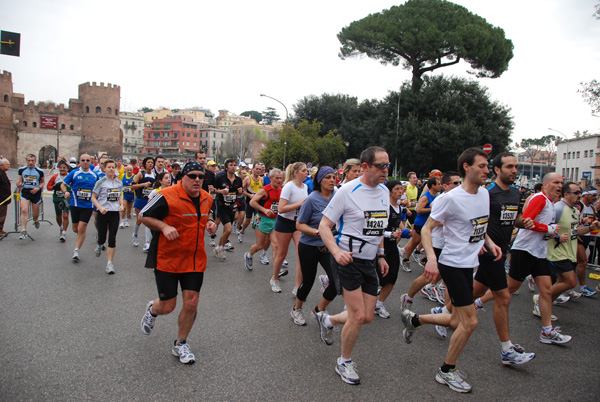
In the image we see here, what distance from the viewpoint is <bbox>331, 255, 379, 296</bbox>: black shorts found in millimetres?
3539

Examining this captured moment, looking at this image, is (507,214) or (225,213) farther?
(225,213)

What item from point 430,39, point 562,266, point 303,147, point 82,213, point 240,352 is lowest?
point 240,352

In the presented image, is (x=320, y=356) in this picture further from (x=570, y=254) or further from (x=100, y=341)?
(x=570, y=254)

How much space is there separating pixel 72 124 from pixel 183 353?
9113 cm

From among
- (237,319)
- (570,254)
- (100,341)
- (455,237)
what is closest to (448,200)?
(455,237)

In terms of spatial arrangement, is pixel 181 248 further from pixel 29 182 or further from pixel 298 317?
pixel 29 182

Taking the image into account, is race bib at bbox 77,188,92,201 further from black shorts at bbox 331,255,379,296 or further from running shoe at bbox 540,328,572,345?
running shoe at bbox 540,328,572,345

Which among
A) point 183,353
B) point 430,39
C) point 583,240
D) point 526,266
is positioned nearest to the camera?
point 183,353

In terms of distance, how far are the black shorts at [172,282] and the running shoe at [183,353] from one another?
0.46 m

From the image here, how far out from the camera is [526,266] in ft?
15.5

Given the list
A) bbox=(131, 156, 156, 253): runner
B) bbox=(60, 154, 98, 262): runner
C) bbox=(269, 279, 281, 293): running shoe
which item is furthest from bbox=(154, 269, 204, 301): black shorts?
bbox=(131, 156, 156, 253): runner

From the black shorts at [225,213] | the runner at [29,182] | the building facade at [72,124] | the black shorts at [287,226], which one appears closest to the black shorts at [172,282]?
the black shorts at [287,226]

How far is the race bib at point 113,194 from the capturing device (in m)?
7.31

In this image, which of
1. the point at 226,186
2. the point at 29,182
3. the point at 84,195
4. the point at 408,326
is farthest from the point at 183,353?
the point at 29,182
